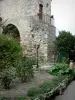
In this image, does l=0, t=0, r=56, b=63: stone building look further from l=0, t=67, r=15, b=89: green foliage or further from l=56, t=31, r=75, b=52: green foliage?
l=0, t=67, r=15, b=89: green foliage

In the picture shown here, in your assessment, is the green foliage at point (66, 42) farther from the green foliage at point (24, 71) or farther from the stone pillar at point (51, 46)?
the green foliage at point (24, 71)

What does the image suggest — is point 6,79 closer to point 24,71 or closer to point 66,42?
point 24,71

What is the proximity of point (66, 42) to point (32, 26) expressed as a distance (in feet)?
13.0

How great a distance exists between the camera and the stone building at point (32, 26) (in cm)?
2203

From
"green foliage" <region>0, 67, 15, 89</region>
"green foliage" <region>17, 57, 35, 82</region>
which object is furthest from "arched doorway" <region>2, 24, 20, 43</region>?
"green foliage" <region>0, 67, 15, 89</region>

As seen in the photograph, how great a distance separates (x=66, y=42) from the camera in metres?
22.5

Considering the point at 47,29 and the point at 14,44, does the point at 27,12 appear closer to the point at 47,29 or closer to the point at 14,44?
the point at 47,29

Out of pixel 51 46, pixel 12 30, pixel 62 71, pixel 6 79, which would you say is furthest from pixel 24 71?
pixel 12 30

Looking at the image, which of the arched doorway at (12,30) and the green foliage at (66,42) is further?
the arched doorway at (12,30)

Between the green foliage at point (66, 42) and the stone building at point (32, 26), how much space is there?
33.5 inches

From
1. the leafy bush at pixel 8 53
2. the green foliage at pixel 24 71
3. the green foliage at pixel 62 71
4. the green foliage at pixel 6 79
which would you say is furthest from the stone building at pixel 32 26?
the green foliage at pixel 6 79

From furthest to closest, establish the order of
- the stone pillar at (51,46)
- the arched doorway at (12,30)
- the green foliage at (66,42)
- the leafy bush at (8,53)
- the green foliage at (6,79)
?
the arched doorway at (12,30)
the stone pillar at (51,46)
the green foliage at (66,42)
the leafy bush at (8,53)
the green foliage at (6,79)

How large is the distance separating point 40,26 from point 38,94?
606 inches

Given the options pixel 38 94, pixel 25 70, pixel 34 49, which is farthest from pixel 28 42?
pixel 38 94
